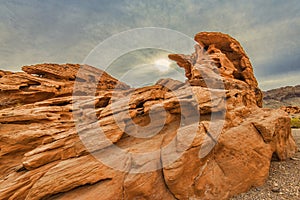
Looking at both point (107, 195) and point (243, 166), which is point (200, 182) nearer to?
point (243, 166)

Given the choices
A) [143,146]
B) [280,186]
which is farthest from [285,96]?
[143,146]

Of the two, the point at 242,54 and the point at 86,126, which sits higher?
the point at 242,54

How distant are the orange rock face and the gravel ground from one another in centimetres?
52

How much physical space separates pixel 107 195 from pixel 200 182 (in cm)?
668

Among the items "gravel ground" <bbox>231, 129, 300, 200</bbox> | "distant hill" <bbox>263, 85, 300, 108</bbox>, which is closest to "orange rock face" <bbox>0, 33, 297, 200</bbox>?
"gravel ground" <bbox>231, 129, 300, 200</bbox>

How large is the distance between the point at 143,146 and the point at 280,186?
11.0m

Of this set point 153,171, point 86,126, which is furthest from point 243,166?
point 86,126

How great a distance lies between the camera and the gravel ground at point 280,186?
425 inches

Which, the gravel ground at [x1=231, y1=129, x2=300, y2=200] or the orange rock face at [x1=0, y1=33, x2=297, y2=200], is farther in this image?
the gravel ground at [x1=231, y1=129, x2=300, y2=200]

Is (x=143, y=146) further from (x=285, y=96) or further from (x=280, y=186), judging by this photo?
(x=285, y=96)

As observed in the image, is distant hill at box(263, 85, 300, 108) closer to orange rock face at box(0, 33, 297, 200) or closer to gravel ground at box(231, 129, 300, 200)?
gravel ground at box(231, 129, 300, 200)

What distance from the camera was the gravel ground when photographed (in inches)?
425

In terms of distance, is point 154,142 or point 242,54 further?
point 242,54

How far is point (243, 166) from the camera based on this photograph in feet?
40.2
